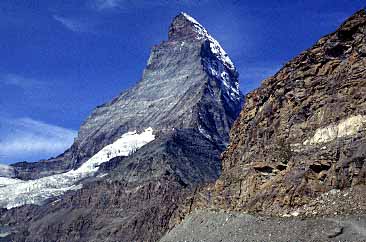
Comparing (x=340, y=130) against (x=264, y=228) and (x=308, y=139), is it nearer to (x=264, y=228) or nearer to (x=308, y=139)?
(x=308, y=139)

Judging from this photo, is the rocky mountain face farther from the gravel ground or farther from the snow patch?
the gravel ground

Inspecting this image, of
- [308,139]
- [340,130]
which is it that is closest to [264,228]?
[340,130]

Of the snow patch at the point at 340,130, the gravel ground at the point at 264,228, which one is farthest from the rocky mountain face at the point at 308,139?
the gravel ground at the point at 264,228

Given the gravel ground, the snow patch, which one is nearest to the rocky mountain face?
the snow patch

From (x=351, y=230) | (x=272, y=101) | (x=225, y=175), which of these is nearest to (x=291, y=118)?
(x=272, y=101)

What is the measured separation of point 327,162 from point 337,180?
492 cm

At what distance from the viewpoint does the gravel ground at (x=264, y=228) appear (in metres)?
95.9

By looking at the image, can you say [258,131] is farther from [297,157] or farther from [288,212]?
[288,212]

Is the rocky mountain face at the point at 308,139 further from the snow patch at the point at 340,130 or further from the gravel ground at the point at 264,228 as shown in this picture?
the gravel ground at the point at 264,228

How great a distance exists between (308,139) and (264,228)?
23.3 meters

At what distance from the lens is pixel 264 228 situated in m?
110

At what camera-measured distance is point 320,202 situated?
4309 inches

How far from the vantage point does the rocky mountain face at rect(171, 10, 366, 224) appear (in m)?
112

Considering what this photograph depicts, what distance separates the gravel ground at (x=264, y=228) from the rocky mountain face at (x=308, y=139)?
2.95 meters
